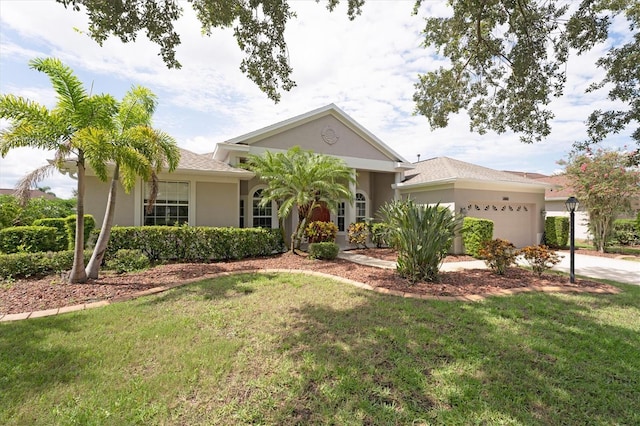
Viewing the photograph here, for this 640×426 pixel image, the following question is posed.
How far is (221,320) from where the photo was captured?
4684mm

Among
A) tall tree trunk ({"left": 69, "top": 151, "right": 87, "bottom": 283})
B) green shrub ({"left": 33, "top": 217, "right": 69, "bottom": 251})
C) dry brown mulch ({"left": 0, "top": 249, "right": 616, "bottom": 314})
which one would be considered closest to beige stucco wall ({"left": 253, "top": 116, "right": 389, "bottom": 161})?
dry brown mulch ({"left": 0, "top": 249, "right": 616, "bottom": 314})

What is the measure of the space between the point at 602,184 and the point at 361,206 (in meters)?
10.8

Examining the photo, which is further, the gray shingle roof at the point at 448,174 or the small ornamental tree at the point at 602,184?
the gray shingle roof at the point at 448,174

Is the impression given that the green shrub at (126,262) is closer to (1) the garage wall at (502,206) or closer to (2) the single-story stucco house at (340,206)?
(2) the single-story stucco house at (340,206)

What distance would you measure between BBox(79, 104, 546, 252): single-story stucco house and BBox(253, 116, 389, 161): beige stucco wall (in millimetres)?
44

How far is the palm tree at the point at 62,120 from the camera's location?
5973 mm

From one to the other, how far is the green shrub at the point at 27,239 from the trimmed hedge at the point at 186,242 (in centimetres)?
186

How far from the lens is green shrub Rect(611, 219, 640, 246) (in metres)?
16.7

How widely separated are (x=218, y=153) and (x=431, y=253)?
384 inches

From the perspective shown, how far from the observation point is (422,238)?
22.5 ft

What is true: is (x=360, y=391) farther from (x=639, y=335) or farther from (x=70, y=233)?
(x=70, y=233)

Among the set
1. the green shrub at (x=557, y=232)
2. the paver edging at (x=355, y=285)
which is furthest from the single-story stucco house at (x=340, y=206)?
the paver edging at (x=355, y=285)

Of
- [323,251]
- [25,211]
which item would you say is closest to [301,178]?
[323,251]

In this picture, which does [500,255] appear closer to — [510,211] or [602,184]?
[510,211]
